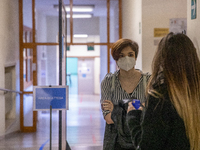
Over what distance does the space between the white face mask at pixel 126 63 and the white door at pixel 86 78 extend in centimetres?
1047

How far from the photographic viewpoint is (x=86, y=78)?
13.0 metres

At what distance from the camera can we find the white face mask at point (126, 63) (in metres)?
2.07

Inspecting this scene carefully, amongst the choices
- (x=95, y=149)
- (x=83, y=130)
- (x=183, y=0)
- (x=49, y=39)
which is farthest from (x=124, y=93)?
(x=49, y=39)

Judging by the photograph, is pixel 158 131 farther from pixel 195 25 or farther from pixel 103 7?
pixel 103 7

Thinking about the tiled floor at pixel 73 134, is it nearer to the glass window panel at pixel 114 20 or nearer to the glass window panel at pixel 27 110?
the glass window panel at pixel 27 110

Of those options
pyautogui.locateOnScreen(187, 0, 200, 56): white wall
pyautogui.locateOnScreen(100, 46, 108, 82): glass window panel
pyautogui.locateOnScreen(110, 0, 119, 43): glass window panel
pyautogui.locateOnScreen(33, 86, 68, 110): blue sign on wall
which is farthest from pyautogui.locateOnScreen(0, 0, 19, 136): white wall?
pyautogui.locateOnScreen(187, 0, 200, 56): white wall

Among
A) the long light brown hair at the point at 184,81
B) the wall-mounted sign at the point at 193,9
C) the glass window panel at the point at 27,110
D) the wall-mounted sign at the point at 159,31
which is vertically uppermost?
the wall-mounted sign at the point at 159,31

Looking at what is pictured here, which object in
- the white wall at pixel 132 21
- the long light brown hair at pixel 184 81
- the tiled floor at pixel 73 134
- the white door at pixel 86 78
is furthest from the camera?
the white door at pixel 86 78

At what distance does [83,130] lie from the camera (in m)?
6.14

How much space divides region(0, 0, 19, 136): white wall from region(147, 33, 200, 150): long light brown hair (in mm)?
4150

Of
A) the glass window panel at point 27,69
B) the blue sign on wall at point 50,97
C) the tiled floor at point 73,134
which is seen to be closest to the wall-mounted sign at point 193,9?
the blue sign on wall at point 50,97

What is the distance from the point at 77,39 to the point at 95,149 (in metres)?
2.76

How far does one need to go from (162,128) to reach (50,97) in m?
1.63

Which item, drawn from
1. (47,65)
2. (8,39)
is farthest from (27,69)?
(8,39)
